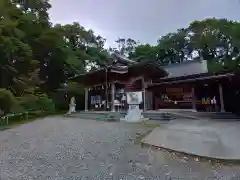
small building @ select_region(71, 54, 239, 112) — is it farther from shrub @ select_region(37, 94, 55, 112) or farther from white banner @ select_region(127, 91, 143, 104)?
white banner @ select_region(127, 91, 143, 104)

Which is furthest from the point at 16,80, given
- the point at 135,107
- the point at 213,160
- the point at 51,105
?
the point at 213,160

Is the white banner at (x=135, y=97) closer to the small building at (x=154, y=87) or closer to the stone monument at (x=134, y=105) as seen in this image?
the stone monument at (x=134, y=105)

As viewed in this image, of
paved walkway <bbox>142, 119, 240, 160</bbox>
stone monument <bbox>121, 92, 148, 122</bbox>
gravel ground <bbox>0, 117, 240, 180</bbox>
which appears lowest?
gravel ground <bbox>0, 117, 240, 180</bbox>

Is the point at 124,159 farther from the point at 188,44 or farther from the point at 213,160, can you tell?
the point at 188,44

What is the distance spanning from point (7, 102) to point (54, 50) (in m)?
8.98

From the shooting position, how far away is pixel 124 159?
489 centimetres

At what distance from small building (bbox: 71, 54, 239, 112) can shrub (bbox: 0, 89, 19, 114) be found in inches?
214

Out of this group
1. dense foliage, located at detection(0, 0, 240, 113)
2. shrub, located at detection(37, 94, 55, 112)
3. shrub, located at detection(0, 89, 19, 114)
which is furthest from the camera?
shrub, located at detection(37, 94, 55, 112)

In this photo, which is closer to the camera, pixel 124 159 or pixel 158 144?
pixel 124 159

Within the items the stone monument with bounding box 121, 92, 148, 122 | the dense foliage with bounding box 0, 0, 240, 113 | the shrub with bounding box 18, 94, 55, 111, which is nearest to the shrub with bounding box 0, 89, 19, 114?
the dense foliage with bounding box 0, 0, 240, 113

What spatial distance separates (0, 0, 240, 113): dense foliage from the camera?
14.2 m

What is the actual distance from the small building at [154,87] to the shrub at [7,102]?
5.45 metres

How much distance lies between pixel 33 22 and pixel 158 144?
15.9m

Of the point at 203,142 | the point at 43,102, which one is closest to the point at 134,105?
the point at 203,142
